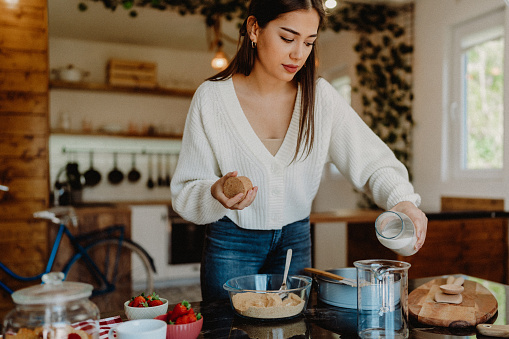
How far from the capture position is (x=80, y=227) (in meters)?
3.31

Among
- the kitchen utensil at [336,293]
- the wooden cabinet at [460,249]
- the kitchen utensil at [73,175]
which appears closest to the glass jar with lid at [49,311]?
the kitchen utensil at [336,293]

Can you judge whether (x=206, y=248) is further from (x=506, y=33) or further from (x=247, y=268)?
(x=506, y=33)

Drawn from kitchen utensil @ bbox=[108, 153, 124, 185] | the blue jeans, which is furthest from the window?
kitchen utensil @ bbox=[108, 153, 124, 185]

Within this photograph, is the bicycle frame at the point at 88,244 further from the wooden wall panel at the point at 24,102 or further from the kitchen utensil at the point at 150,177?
the kitchen utensil at the point at 150,177

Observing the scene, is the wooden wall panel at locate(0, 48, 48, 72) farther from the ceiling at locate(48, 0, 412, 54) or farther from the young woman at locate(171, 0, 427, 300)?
the young woman at locate(171, 0, 427, 300)

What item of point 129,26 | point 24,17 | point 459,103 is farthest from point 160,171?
point 459,103

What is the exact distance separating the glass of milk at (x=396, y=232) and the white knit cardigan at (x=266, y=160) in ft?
0.63

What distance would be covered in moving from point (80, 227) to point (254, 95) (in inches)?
96.9

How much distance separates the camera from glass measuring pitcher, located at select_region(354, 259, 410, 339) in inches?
32.1

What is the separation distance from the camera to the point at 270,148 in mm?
1262

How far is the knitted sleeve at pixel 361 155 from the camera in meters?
1.20

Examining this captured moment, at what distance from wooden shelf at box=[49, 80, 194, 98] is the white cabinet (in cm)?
130

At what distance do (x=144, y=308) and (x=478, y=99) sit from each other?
3161 millimetres

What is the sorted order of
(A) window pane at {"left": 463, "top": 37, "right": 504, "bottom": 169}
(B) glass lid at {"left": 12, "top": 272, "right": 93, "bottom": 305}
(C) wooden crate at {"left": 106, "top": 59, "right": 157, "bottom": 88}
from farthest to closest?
1. (C) wooden crate at {"left": 106, "top": 59, "right": 157, "bottom": 88}
2. (A) window pane at {"left": 463, "top": 37, "right": 504, "bottom": 169}
3. (B) glass lid at {"left": 12, "top": 272, "right": 93, "bottom": 305}
